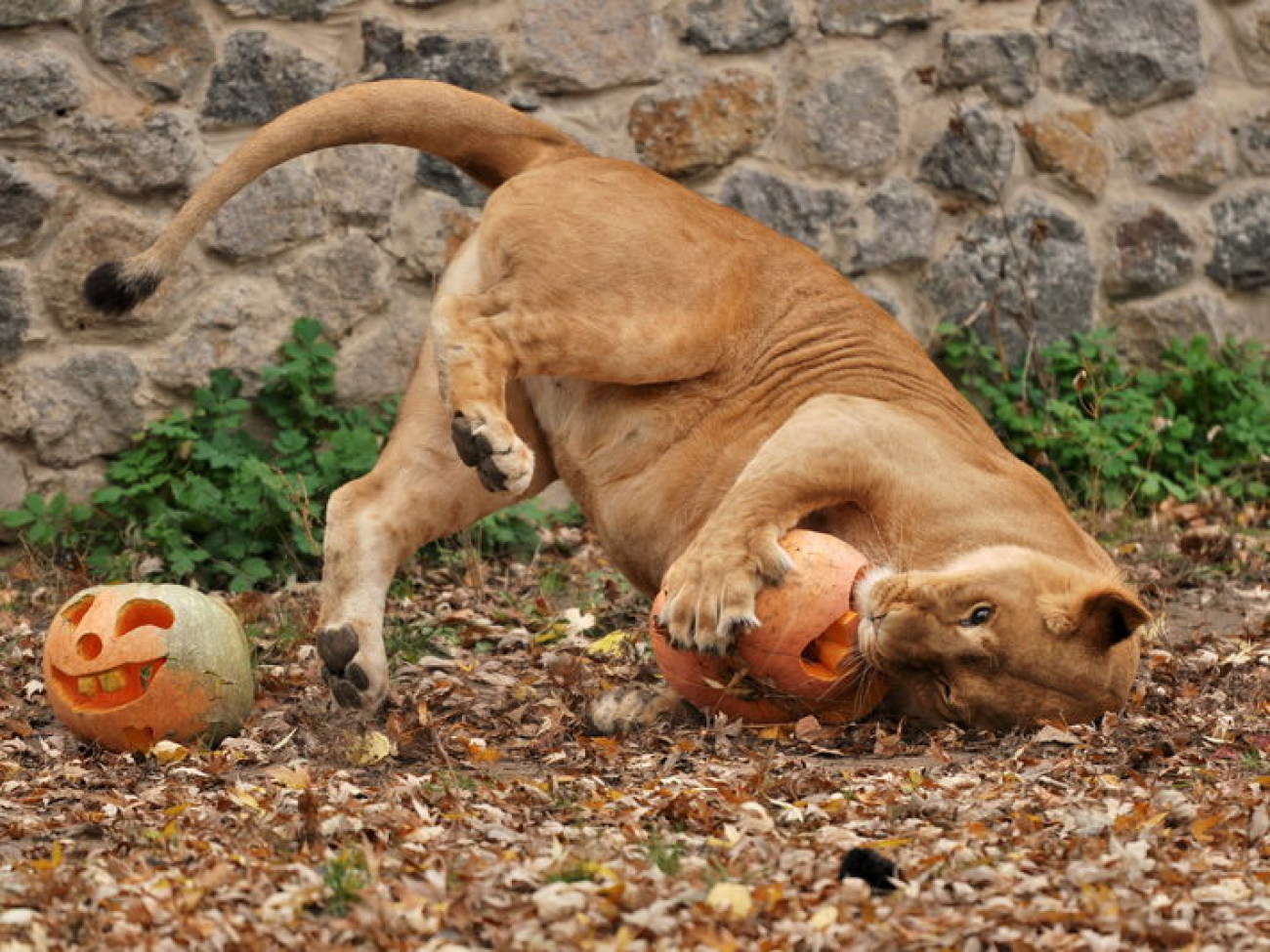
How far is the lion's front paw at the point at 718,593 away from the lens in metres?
4.26

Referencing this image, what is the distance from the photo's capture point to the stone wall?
6.54 meters

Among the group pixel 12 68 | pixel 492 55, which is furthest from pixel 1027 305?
pixel 12 68

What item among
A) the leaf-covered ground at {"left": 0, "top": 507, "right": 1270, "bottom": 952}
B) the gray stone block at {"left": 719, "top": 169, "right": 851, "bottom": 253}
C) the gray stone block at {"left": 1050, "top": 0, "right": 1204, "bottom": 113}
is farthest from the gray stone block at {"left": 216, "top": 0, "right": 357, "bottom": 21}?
Answer: the gray stone block at {"left": 1050, "top": 0, "right": 1204, "bottom": 113}

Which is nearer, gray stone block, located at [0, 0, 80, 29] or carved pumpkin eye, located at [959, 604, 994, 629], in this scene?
carved pumpkin eye, located at [959, 604, 994, 629]

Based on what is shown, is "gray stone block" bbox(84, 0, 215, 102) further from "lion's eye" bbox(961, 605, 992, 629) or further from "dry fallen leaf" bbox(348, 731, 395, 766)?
"lion's eye" bbox(961, 605, 992, 629)

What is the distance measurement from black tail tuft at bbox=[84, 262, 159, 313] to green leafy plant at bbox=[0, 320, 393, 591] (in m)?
1.24

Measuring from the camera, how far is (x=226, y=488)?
21.8 feet

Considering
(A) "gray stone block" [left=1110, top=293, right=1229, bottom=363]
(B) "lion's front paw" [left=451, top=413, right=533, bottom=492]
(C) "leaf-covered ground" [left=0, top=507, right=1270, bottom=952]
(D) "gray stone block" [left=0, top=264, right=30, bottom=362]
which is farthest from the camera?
(A) "gray stone block" [left=1110, top=293, right=1229, bottom=363]

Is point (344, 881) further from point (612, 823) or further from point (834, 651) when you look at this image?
point (834, 651)

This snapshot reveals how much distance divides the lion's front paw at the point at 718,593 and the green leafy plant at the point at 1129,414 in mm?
3336

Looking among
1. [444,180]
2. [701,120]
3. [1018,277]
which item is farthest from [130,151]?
[1018,277]

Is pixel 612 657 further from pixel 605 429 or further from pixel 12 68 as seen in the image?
pixel 12 68

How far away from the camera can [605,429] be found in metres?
5.16

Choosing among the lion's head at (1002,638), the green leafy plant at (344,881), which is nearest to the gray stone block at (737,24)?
the lion's head at (1002,638)
